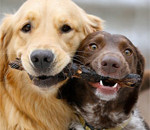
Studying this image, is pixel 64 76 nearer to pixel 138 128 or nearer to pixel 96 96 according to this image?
pixel 96 96

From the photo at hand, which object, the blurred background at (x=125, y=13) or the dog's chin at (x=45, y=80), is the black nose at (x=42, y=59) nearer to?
the dog's chin at (x=45, y=80)

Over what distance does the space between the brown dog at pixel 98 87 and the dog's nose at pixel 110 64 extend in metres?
0.17

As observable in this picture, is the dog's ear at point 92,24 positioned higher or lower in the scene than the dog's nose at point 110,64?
higher

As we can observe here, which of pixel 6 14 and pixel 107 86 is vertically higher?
pixel 6 14

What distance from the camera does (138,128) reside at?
399 cm

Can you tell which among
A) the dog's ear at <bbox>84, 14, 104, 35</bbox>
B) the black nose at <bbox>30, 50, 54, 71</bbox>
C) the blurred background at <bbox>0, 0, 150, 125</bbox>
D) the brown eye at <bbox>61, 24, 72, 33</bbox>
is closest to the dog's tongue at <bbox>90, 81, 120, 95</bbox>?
the black nose at <bbox>30, 50, 54, 71</bbox>

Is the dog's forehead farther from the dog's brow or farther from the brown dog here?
the brown dog

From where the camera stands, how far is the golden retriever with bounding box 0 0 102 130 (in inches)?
147

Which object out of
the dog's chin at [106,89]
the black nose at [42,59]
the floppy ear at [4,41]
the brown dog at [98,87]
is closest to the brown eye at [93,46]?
the brown dog at [98,87]

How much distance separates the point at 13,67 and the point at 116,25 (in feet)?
16.2

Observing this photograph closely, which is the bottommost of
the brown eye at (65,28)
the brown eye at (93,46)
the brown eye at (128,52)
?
the brown eye at (93,46)

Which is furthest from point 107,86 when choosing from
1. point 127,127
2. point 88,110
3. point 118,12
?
point 118,12

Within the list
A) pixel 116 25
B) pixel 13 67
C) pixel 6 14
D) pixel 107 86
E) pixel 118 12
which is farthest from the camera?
pixel 118 12

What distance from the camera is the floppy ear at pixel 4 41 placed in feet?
13.3
